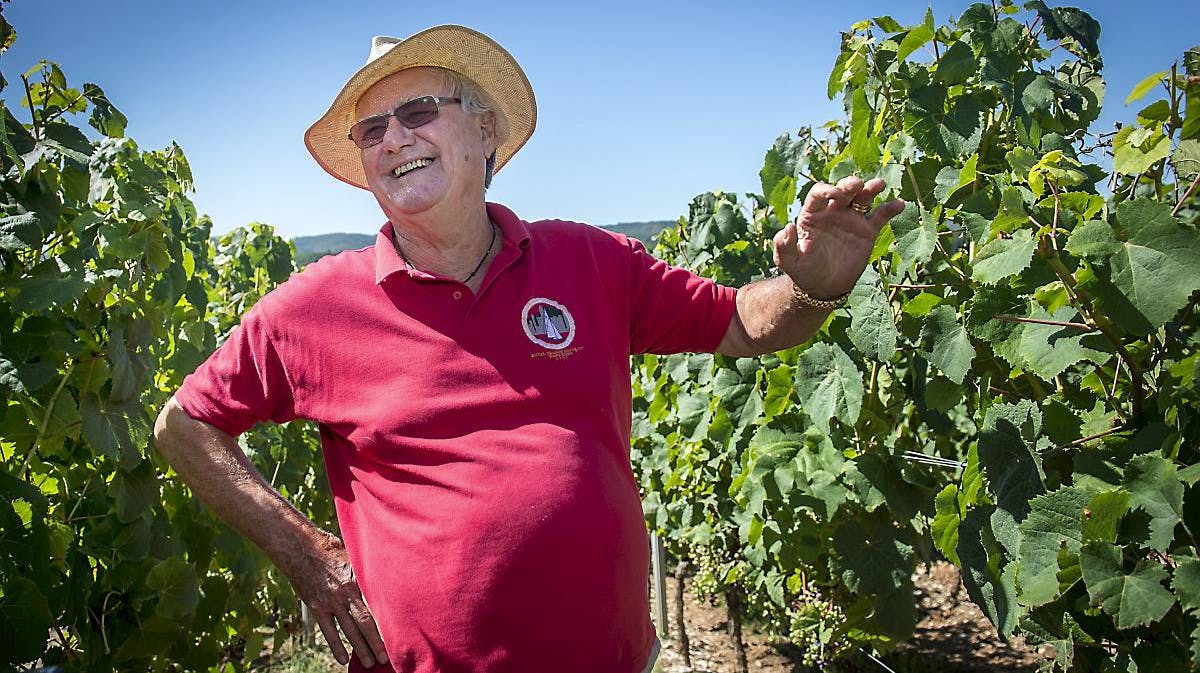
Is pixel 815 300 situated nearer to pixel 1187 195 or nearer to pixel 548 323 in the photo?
pixel 548 323

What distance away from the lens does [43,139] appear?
8.30ft

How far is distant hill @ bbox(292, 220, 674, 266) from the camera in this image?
733cm

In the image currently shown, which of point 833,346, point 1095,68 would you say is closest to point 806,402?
point 833,346

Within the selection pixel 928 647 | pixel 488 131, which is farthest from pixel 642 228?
pixel 488 131

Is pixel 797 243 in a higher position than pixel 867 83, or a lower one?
lower

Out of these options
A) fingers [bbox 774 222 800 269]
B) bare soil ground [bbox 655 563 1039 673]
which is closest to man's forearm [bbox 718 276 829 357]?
fingers [bbox 774 222 800 269]

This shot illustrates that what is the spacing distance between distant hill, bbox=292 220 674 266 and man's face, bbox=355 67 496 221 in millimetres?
3780

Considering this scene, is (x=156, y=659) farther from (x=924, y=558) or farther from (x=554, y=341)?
(x=924, y=558)

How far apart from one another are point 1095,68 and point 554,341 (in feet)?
5.68

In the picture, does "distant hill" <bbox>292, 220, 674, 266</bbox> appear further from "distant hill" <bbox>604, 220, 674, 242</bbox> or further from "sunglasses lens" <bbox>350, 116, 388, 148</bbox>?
"sunglasses lens" <bbox>350, 116, 388, 148</bbox>

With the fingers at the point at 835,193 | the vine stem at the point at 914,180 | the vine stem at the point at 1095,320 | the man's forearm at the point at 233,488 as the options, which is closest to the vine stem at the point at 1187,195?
the vine stem at the point at 1095,320

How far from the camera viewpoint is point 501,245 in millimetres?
2314

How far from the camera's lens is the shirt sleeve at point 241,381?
213 cm

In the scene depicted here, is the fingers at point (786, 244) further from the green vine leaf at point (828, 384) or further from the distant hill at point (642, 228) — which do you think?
the distant hill at point (642, 228)
